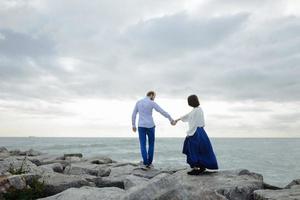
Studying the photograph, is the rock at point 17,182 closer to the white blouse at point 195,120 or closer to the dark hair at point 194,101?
the white blouse at point 195,120

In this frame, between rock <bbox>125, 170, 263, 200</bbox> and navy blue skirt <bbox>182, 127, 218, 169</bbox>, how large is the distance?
583 mm

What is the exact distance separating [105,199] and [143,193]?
73 centimetres

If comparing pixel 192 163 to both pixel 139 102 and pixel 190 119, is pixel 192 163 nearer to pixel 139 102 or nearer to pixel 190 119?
pixel 190 119

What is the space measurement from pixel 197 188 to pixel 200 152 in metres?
1.54

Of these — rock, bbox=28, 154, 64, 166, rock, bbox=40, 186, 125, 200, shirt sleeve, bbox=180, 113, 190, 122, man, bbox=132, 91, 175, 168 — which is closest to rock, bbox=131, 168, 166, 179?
man, bbox=132, 91, 175, 168

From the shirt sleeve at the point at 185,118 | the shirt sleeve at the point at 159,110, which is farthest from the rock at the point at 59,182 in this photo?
the shirt sleeve at the point at 159,110

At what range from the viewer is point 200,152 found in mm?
7629

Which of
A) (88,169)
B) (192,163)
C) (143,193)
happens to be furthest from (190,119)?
(88,169)

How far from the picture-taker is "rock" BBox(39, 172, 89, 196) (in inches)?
292

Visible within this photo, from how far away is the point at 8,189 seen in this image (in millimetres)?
6934

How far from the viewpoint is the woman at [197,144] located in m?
7.54

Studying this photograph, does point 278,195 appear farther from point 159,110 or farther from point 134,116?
point 134,116

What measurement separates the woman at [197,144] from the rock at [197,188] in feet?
1.93

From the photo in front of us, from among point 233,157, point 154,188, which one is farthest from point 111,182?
point 233,157
